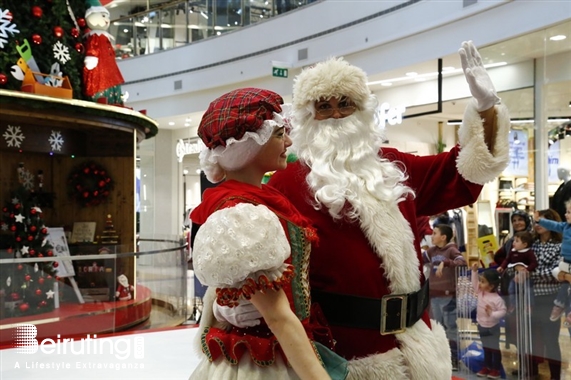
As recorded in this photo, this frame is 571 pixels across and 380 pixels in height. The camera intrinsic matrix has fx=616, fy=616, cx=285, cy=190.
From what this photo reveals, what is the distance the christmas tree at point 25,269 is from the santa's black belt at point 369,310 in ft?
12.5

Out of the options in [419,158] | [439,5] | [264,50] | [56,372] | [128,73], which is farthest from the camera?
[128,73]

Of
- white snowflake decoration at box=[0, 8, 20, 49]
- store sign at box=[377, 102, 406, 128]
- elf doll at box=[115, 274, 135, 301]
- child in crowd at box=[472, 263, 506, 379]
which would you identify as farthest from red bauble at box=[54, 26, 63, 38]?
store sign at box=[377, 102, 406, 128]

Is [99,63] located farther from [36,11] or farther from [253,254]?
[253,254]

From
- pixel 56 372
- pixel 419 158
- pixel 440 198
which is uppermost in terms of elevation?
pixel 419 158

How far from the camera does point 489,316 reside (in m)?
4.12

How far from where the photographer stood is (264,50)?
12.7 metres

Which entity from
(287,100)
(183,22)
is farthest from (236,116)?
(183,22)

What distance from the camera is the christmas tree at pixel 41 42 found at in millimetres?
5395

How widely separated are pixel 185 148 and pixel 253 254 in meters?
15.5

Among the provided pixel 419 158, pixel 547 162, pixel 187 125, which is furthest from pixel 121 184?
pixel 187 125

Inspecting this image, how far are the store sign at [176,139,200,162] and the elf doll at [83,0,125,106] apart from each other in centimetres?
969

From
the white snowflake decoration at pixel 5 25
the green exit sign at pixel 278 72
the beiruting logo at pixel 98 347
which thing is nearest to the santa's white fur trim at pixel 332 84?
the beiruting logo at pixel 98 347

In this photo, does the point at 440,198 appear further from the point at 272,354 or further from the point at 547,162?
the point at 547,162

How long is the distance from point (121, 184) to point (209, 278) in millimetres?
5986
